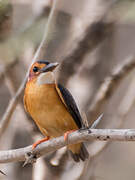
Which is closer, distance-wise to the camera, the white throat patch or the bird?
the bird

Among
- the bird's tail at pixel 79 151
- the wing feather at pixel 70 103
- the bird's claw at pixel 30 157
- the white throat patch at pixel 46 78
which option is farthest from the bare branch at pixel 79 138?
the bird's tail at pixel 79 151

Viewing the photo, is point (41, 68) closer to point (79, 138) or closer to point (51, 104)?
point (51, 104)

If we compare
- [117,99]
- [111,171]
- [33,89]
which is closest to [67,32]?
[33,89]

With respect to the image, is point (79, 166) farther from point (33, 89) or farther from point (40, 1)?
point (40, 1)

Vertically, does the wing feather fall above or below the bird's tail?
above

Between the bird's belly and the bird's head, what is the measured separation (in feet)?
0.63

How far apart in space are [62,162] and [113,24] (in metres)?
2.09

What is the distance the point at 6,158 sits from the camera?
3186 millimetres

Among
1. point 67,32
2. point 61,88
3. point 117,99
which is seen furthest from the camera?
point 117,99

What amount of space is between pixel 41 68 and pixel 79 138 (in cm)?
149

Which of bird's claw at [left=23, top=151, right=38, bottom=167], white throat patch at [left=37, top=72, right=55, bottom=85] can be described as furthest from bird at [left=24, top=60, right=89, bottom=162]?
bird's claw at [left=23, top=151, right=38, bottom=167]

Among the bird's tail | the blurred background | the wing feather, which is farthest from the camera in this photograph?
the blurred background

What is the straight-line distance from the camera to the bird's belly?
3953mm

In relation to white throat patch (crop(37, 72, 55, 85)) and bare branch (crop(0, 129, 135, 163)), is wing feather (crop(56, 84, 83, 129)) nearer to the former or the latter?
white throat patch (crop(37, 72, 55, 85))
